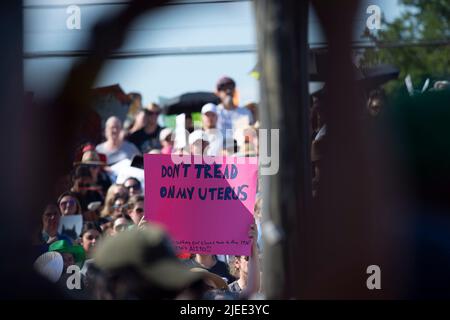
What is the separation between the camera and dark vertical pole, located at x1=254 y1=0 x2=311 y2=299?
3.56 meters

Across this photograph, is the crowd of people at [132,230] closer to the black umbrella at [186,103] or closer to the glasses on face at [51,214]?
the glasses on face at [51,214]

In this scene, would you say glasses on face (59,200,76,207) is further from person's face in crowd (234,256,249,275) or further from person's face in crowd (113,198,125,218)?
person's face in crowd (234,256,249,275)

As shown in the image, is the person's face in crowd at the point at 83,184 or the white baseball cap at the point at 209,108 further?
the white baseball cap at the point at 209,108

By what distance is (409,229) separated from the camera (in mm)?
4195

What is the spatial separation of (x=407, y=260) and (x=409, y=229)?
0.15m

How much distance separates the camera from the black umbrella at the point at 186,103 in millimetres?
7551

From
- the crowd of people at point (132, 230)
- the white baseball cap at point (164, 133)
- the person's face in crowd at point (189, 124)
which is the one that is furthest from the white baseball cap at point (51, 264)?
the white baseball cap at point (164, 133)

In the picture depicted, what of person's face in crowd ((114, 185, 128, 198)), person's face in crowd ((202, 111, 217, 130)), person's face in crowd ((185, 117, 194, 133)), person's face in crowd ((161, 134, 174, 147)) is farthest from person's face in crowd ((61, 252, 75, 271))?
person's face in crowd ((161, 134, 174, 147))

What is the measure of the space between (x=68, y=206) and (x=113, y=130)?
1.39m

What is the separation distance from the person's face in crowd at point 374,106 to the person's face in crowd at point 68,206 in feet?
6.85

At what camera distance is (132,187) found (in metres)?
5.91

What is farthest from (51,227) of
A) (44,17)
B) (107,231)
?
(44,17)

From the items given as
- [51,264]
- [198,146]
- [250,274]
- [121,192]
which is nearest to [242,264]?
[250,274]
